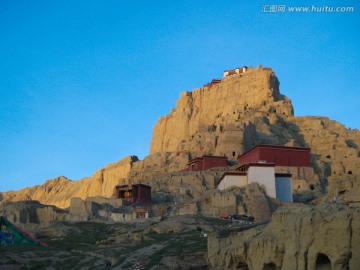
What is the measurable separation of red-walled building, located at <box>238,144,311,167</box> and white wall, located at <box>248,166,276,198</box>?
29.2 ft

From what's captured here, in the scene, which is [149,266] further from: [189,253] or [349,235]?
[349,235]

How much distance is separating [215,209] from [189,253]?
2814 cm

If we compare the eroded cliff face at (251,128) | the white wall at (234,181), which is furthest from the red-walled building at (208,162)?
the white wall at (234,181)

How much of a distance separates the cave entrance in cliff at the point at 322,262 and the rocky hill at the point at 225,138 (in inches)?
1016

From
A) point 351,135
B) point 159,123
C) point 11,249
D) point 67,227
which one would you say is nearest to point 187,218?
point 67,227

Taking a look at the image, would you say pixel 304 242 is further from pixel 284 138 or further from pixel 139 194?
pixel 284 138

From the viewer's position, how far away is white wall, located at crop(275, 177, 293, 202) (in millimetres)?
60594

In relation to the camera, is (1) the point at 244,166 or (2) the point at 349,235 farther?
(1) the point at 244,166

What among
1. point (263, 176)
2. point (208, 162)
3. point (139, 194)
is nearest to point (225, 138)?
point (208, 162)

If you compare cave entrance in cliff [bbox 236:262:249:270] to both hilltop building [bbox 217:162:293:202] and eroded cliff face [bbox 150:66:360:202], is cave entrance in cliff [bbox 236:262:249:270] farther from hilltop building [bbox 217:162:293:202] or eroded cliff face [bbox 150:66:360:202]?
hilltop building [bbox 217:162:293:202]

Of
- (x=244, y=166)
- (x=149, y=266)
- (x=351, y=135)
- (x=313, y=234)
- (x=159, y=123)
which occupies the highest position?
(x=159, y=123)

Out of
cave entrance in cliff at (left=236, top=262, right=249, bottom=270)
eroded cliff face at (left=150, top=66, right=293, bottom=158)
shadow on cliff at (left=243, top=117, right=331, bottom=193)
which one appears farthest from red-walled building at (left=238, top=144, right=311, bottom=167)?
cave entrance in cliff at (left=236, top=262, right=249, bottom=270)

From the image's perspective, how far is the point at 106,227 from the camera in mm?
50844

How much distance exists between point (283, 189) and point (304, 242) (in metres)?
45.7
